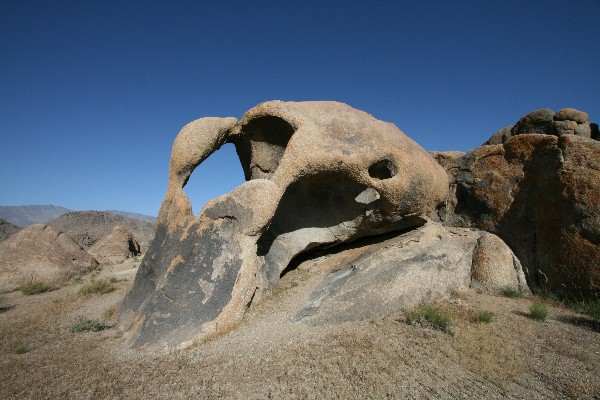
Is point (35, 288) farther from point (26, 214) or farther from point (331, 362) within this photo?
point (26, 214)

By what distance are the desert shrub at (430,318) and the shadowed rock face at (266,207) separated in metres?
1.88

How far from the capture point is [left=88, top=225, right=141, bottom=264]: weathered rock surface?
50.6 ft

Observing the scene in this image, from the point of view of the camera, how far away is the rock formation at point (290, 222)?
15.5 feet

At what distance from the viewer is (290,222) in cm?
674

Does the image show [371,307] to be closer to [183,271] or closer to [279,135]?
[183,271]

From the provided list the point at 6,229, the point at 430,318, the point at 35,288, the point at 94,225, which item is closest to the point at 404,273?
the point at 430,318

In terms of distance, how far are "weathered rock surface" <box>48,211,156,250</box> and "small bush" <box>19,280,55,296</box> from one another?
17.9 m

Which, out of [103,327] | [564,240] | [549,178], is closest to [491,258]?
[564,240]

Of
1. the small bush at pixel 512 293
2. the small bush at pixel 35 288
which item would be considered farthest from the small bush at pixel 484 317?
the small bush at pixel 35 288

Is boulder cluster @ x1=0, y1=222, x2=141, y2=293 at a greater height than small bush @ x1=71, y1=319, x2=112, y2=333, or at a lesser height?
greater

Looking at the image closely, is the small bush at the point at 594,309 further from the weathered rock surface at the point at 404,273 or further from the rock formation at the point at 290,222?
the rock formation at the point at 290,222

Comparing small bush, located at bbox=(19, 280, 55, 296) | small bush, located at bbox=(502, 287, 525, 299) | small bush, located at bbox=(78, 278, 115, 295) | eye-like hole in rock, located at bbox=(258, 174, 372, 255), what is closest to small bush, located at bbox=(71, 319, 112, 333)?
eye-like hole in rock, located at bbox=(258, 174, 372, 255)

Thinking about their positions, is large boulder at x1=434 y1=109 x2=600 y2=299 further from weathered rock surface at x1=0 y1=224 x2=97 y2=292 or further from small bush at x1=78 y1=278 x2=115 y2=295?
weathered rock surface at x1=0 y1=224 x2=97 y2=292

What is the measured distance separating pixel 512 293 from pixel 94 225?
35879 millimetres
